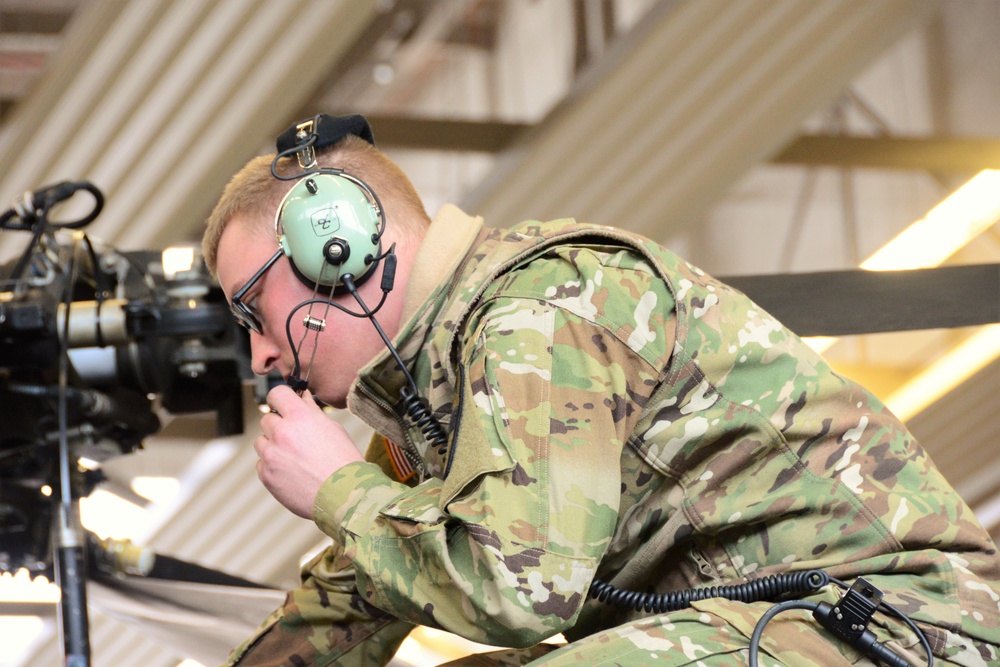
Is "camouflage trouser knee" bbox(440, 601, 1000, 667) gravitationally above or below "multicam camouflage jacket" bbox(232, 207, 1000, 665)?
below

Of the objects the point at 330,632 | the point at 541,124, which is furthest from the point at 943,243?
the point at 330,632

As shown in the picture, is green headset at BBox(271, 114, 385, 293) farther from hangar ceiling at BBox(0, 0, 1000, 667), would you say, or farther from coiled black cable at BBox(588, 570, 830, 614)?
hangar ceiling at BBox(0, 0, 1000, 667)

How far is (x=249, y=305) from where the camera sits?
1.25 metres

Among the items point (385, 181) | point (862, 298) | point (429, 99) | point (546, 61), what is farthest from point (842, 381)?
point (429, 99)

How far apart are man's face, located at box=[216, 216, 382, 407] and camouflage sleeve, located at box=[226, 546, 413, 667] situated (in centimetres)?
24

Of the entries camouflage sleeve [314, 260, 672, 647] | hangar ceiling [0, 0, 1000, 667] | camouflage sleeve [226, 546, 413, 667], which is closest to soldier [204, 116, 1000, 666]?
camouflage sleeve [314, 260, 672, 647]

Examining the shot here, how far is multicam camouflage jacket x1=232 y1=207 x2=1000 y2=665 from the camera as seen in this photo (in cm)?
95

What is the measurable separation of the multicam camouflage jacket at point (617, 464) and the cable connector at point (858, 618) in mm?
42

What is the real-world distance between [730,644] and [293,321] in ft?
1.89

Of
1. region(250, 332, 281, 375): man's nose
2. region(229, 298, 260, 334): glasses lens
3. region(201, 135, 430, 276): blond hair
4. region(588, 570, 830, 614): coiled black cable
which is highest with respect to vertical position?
region(201, 135, 430, 276): blond hair

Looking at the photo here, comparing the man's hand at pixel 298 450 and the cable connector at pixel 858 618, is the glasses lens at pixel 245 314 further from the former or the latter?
the cable connector at pixel 858 618

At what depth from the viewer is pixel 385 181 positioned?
1246mm

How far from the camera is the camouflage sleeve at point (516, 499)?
93cm

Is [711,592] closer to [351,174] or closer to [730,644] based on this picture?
[730,644]
